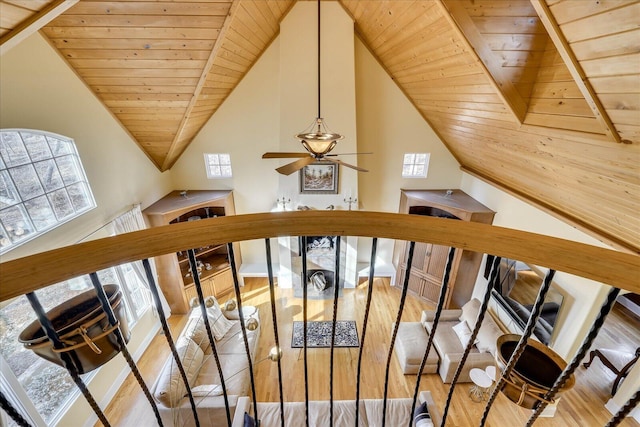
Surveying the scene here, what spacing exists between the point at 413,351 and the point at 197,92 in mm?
5050

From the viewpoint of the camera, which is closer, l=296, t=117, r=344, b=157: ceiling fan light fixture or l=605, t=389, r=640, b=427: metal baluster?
l=605, t=389, r=640, b=427: metal baluster

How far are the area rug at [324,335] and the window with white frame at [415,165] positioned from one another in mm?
3380

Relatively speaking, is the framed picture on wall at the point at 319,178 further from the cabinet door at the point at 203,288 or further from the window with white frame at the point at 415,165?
the cabinet door at the point at 203,288

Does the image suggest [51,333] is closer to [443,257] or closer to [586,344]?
[586,344]

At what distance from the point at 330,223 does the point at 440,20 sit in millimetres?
3034

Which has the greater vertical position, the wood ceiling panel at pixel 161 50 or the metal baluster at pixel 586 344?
the wood ceiling panel at pixel 161 50

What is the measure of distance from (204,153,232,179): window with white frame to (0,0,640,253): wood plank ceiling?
1338 mm

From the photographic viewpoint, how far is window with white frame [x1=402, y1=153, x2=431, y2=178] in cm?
608

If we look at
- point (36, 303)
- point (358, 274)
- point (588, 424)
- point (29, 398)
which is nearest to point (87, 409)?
point (29, 398)

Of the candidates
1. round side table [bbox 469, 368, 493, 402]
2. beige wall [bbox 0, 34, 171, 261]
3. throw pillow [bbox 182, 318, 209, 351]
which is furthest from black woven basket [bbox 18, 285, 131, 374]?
round side table [bbox 469, 368, 493, 402]

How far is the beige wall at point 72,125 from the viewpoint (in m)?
2.77

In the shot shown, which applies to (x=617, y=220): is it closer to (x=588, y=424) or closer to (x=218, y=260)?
(x=588, y=424)

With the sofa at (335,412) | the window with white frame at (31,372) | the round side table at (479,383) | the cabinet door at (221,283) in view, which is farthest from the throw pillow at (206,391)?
the round side table at (479,383)

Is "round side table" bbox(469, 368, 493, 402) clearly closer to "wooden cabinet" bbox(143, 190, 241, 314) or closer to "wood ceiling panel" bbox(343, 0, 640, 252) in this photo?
"wood ceiling panel" bbox(343, 0, 640, 252)
